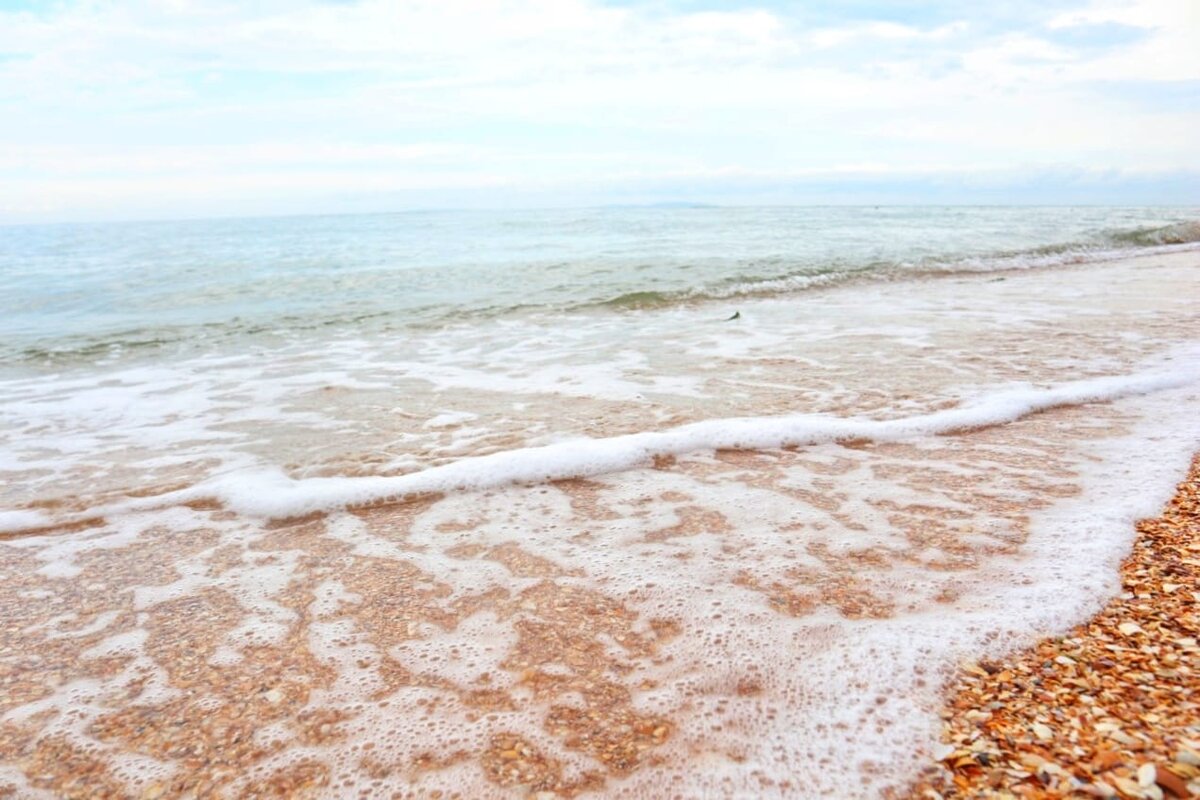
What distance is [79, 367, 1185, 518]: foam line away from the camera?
13.4 ft

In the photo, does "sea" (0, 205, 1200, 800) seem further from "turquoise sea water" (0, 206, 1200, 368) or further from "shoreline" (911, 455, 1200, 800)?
"turquoise sea water" (0, 206, 1200, 368)

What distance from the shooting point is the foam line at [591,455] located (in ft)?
13.4

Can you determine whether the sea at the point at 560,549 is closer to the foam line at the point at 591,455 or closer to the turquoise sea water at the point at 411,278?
the foam line at the point at 591,455

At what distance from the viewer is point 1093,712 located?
1.95 metres

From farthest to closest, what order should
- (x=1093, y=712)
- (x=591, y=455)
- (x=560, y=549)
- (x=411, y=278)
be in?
(x=411, y=278) < (x=591, y=455) < (x=560, y=549) < (x=1093, y=712)

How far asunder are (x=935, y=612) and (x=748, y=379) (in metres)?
3.94

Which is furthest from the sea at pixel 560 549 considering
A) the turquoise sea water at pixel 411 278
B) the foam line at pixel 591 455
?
the turquoise sea water at pixel 411 278

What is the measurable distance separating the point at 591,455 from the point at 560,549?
45.9 inches

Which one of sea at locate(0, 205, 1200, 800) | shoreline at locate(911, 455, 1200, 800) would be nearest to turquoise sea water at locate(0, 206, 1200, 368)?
sea at locate(0, 205, 1200, 800)

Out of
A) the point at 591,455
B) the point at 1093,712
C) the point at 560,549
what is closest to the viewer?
the point at 1093,712

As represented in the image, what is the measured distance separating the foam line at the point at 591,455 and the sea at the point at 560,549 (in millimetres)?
25

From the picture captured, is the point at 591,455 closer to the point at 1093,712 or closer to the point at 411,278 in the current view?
the point at 1093,712

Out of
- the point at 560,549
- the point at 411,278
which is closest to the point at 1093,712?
the point at 560,549

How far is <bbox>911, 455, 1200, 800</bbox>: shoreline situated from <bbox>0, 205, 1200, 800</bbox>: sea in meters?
0.09
